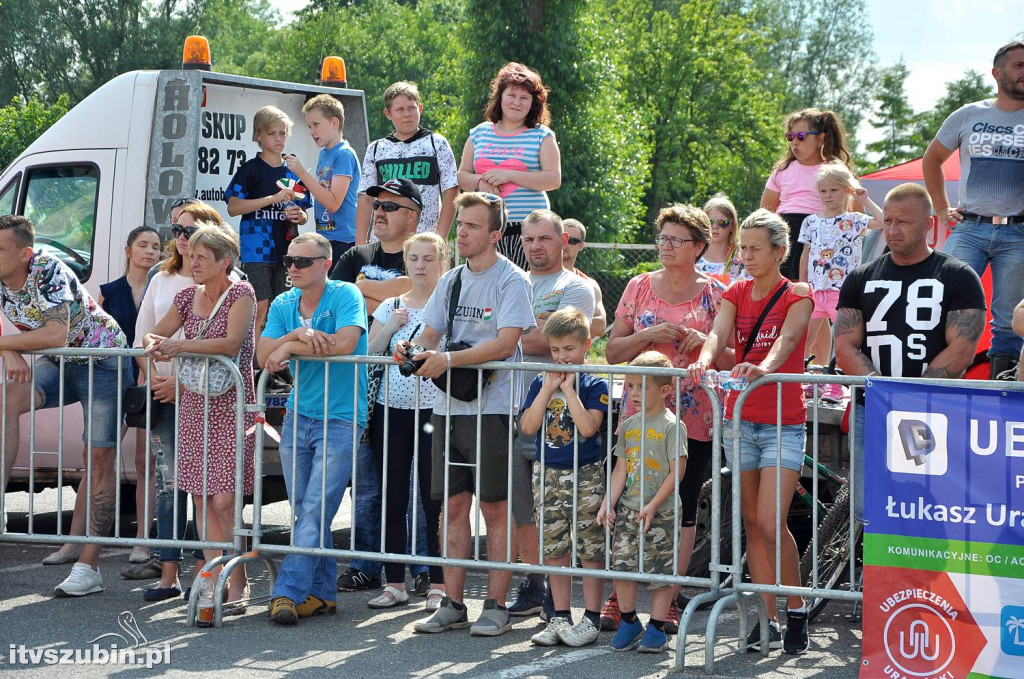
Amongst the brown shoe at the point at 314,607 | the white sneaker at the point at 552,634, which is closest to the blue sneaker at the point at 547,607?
the white sneaker at the point at 552,634

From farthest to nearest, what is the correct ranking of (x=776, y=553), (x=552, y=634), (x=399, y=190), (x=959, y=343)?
(x=399, y=190)
(x=552, y=634)
(x=776, y=553)
(x=959, y=343)

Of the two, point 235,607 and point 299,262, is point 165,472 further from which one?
point 299,262

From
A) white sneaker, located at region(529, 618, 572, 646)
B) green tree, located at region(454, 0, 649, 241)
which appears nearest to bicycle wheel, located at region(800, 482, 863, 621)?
white sneaker, located at region(529, 618, 572, 646)

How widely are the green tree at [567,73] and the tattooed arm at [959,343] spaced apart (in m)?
22.2

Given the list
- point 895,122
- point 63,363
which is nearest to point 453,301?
point 63,363

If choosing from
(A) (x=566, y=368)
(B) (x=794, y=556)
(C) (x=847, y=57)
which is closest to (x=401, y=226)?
(A) (x=566, y=368)

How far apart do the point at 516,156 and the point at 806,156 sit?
222 cm

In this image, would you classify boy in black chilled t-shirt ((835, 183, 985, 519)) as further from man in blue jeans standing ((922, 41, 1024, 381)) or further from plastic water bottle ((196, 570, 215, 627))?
plastic water bottle ((196, 570, 215, 627))

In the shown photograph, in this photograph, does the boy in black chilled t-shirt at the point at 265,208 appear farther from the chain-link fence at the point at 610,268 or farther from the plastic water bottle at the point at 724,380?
the chain-link fence at the point at 610,268

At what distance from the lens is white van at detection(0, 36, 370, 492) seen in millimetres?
8297

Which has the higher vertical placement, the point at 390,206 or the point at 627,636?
the point at 390,206

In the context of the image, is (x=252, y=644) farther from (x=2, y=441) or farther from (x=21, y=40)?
(x=21, y=40)

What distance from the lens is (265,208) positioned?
895 cm

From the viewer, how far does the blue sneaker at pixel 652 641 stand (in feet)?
19.1
